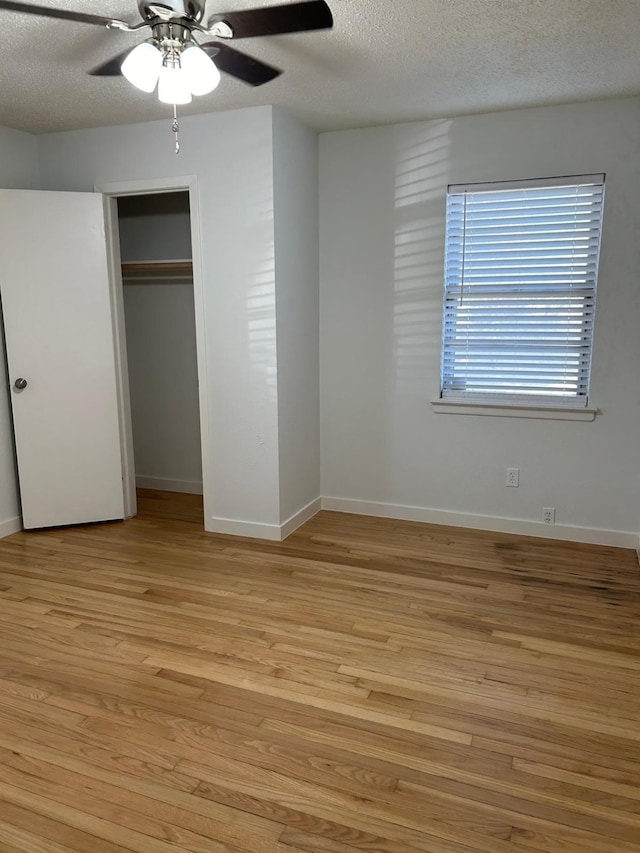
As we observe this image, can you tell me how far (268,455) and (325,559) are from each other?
2.38ft

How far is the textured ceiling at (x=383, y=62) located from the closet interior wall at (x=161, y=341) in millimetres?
984

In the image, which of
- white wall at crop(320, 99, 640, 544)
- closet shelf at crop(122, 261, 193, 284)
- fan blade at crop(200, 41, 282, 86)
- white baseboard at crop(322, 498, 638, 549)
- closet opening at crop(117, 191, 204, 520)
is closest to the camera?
fan blade at crop(200, 41, 282, 86)

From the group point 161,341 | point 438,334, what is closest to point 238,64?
point 438,334

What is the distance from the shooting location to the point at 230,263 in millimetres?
3740

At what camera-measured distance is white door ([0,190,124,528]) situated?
12.8ft

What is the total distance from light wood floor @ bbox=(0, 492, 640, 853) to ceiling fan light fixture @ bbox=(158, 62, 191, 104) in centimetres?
217

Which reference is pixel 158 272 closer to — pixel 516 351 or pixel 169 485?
pixel 169 485

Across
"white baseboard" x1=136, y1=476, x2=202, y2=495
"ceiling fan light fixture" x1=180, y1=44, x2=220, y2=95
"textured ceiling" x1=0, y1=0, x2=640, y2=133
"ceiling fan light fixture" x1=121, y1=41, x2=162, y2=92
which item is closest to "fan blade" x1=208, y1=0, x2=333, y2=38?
"ceiling fan light fixture" x1=180, y1=44, x2=220, y2=95

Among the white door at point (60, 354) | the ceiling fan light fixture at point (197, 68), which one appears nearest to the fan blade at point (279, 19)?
the ceiling fan light fixture at point (197, 68)

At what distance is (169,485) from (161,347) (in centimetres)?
112

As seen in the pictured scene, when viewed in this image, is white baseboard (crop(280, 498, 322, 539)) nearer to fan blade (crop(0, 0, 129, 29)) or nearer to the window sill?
the window sill

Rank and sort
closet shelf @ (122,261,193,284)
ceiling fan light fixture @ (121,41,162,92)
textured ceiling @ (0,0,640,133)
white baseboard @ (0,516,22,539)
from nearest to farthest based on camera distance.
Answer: ceiling fan light fixture @ (121,41,162,92), textured ceiling @ (0,0,640,133), white baseboard @ (0,516,22,539), closet shelf @ (122,261,193,284)

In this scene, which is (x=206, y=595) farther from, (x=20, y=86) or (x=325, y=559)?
(x=20, y=86)

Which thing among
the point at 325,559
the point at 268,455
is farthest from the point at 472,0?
the point at 325,559
